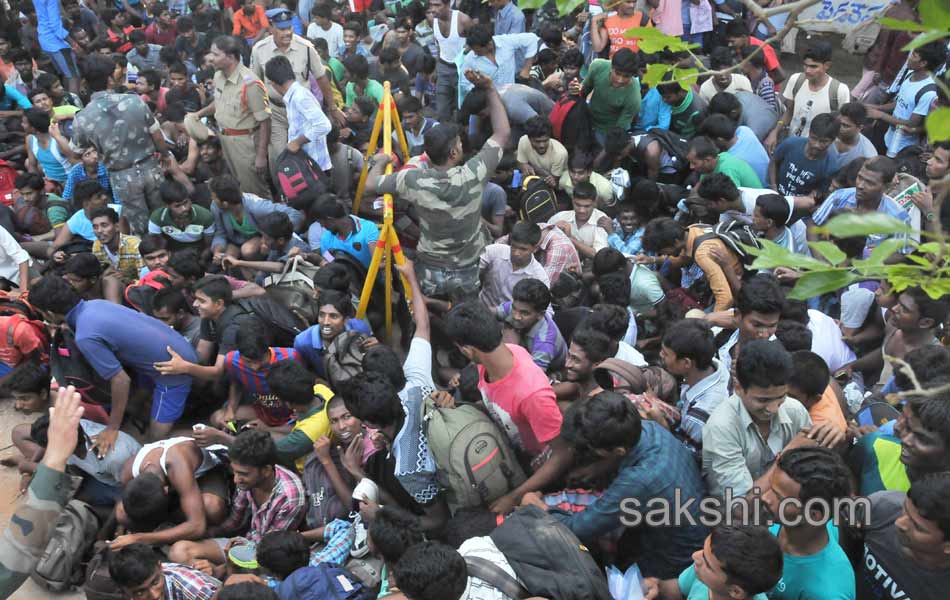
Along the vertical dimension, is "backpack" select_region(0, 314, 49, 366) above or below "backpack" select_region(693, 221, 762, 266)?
below

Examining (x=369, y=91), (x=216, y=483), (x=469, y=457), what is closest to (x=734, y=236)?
(x=469, y=457)

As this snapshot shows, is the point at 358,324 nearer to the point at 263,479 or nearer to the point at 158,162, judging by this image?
the point at 263,479

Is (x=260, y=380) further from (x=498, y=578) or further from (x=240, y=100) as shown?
(x=240, y=100)

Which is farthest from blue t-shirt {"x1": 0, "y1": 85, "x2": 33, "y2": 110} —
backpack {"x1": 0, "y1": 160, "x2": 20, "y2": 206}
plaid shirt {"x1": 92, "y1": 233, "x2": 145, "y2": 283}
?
plaid shirt {"x1": 92, "y1": 233, "x2": 145, "y2": 283}

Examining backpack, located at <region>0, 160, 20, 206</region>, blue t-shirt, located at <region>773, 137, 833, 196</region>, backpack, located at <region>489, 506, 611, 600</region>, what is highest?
backpack, located at <region>489, 506, 611, 600</region>

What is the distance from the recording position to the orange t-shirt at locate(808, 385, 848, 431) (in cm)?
369

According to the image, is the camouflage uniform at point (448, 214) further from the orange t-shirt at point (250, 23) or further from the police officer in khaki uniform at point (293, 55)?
the orange t-shirt at point (250, 23)

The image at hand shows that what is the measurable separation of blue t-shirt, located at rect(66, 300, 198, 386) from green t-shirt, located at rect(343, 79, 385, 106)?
3.92 m

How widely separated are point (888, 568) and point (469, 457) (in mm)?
1600

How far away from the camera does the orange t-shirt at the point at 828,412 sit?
12.1 ft

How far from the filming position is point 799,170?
624 cm

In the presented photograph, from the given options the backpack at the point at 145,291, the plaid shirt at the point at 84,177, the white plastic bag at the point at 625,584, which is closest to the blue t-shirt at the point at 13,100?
the plaid shirt at the point at 84,177

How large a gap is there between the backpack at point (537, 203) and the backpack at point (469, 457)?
110 inches

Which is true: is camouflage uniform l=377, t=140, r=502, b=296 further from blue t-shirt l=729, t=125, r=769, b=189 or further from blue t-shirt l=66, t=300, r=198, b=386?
blue t-shirt l=729, t=125, r=769, b=189
